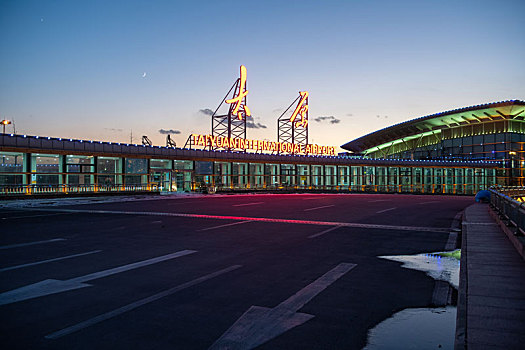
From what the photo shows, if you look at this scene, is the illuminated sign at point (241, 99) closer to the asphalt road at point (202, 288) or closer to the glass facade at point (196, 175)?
the glass facade at point (196, 175)

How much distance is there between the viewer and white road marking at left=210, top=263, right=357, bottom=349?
3807 mm

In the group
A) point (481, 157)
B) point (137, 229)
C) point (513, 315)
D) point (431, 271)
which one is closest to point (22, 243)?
point (137, 229)

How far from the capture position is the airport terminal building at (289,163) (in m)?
30.6

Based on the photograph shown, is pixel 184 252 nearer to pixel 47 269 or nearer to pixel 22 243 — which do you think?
pixel 47 269

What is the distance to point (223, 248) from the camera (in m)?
9.02

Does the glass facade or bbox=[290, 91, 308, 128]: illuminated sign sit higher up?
bbox=[290, 91, 308, 128]: illuminated sign

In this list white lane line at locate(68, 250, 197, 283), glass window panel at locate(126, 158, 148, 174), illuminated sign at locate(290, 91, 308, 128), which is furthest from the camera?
illuminated sign at locate(290, 91, 308, 128)

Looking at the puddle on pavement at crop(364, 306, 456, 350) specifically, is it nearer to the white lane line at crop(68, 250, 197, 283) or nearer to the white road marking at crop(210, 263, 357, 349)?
the white road marking at crop(210, 263, 357, 349)

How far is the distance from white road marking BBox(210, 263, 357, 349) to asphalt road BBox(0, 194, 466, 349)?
0.5 inches

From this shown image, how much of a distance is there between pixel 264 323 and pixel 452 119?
2659 inches

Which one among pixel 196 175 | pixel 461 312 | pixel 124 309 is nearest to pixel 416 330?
pixel 461 312

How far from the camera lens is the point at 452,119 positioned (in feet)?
208

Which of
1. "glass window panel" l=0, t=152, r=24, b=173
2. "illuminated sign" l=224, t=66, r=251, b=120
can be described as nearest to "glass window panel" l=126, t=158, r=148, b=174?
"glass window panel" l=0, t=152, r=24, b=173

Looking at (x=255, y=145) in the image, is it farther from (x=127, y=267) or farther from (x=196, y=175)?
(x=127, y=267)
